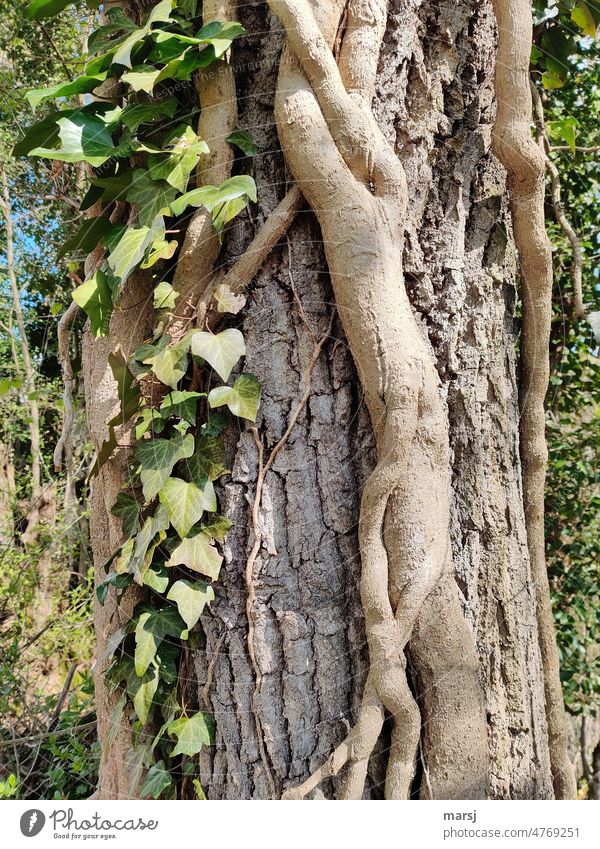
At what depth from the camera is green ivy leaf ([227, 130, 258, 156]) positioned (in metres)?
0.85

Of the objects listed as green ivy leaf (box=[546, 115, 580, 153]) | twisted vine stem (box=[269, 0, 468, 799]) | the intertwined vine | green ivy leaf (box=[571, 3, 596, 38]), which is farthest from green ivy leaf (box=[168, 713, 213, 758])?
green ivy leaf (box=[571, 3, 596, 38])

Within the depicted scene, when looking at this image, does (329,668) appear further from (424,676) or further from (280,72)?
(280,72)

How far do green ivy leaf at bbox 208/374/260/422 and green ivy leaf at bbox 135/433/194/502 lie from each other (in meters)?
0.07

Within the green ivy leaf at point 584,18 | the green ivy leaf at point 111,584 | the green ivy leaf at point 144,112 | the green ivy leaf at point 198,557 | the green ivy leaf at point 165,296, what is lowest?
the green ivy leaf at point 111,584

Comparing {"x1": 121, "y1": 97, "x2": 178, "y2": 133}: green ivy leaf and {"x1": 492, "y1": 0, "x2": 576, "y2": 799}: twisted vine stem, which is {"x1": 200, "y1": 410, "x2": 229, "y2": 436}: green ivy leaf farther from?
{"x1": 492, "y1": 0, "x2": 576, "y2": 799}: twisted vine stem

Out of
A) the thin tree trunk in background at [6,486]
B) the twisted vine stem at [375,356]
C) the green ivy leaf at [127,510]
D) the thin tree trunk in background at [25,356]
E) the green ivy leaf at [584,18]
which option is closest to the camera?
the twisted vine stem at [375,356]

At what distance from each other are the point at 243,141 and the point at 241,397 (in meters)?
0.34

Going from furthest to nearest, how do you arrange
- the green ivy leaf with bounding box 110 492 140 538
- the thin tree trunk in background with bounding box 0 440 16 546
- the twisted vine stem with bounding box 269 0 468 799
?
the thin tree trunk in background with bounding box 0 440 16 546 → the green ivy leaf with bounding box 110 492 140 538 → the twisted vine stem with bounding box 269 0 468 799

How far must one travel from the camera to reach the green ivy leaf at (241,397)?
2.68 ft

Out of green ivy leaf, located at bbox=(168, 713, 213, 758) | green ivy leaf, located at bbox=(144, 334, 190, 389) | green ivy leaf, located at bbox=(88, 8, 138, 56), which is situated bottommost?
green ivy leaf, located at bbox=(168, 713, 213, 758)

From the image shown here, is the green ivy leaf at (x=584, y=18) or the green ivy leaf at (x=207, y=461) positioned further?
the green ivy leaf at (x=584, y=18)

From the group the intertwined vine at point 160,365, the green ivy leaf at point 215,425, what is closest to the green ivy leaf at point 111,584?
the intertwined vine at point 160,365

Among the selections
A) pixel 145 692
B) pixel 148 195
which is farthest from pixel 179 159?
pixel 145 692

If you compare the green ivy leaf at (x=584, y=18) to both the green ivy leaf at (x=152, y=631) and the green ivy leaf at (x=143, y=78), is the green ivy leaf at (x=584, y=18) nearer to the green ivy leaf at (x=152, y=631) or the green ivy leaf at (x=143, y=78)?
the green ivy leaf at (x=143, y=78)
